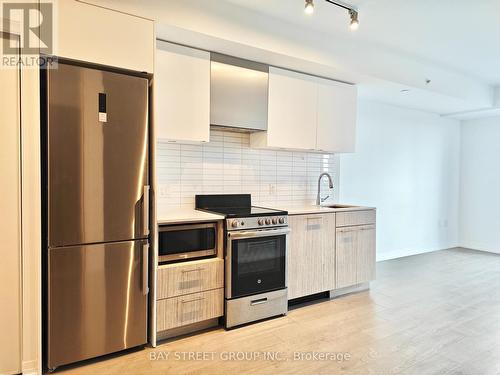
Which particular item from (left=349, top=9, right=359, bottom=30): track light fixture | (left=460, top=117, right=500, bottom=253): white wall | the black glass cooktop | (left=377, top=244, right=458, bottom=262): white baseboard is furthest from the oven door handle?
(left=460, top=117, right=500, bottom=253): white wall

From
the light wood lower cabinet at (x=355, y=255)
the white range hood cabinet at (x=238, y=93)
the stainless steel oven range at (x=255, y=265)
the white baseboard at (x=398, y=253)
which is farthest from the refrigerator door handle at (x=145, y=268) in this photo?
the white baseboard at (x=398, y=253)

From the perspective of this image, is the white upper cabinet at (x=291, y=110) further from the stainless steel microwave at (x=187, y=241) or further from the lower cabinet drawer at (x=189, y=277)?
the lower cabinet drawer at (x=189, y=277)

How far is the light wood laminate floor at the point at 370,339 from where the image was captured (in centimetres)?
223

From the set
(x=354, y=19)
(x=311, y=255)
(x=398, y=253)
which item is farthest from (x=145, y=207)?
→ (x=398, y=253)

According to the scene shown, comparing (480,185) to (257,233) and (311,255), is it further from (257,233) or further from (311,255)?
(257,233)

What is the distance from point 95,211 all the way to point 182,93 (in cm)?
122

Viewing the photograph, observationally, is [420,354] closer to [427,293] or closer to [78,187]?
[427,293]

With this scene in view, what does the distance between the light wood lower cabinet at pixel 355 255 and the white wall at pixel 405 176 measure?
91cm

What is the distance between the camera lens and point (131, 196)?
2322 millimetres

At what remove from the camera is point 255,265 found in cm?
291

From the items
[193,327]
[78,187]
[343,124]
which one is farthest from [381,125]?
[78,187]

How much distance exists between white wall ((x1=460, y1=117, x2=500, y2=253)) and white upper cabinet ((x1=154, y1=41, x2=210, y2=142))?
18.1ft

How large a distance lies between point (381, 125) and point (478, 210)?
2795 millimetres

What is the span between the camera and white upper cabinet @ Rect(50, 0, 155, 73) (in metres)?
2.08
